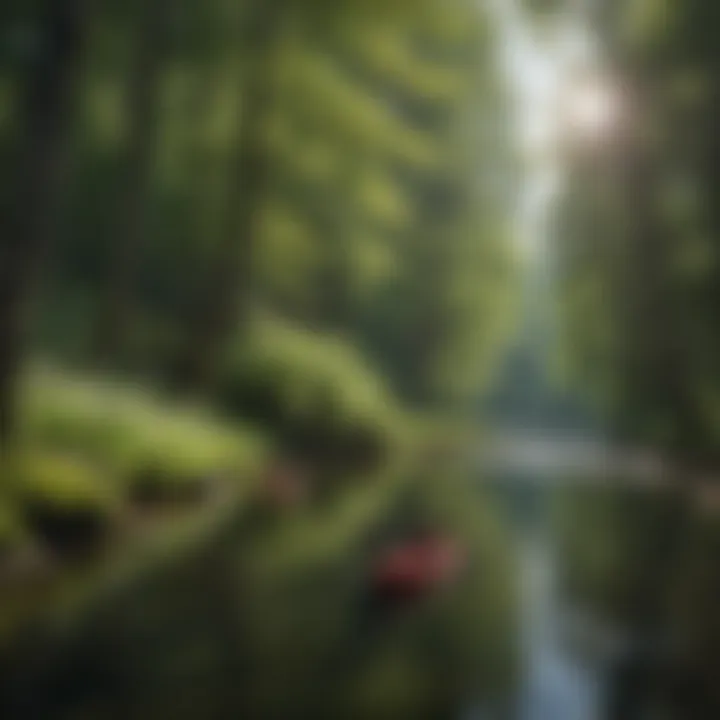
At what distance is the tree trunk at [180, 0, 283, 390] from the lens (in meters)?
1.15

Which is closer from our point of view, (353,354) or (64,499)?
(64,499)

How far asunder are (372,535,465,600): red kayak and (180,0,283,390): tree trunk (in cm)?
25

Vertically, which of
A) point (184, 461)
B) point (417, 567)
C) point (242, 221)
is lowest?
point (417, 567)

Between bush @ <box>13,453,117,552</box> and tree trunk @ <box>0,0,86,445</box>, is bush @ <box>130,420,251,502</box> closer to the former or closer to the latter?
bush @ <box>13,453,117,552</box>

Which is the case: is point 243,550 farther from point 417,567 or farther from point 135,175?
point 135,175

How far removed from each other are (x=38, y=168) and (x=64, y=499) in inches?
12.9

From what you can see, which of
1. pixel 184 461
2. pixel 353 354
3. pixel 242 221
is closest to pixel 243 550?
pixel 184 461

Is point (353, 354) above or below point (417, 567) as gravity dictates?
above

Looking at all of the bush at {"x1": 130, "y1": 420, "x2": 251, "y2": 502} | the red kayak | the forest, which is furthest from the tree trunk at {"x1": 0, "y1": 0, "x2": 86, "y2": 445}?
the red kayak

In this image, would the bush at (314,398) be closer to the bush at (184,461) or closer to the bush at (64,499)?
the bush at (184,461)

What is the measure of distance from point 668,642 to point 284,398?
459mm

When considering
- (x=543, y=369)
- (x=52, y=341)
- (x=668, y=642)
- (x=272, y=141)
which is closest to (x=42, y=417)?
(x=52, y=341)

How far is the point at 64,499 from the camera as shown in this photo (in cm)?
106

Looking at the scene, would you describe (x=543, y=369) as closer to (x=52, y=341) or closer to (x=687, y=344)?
(x=687, y=344)
